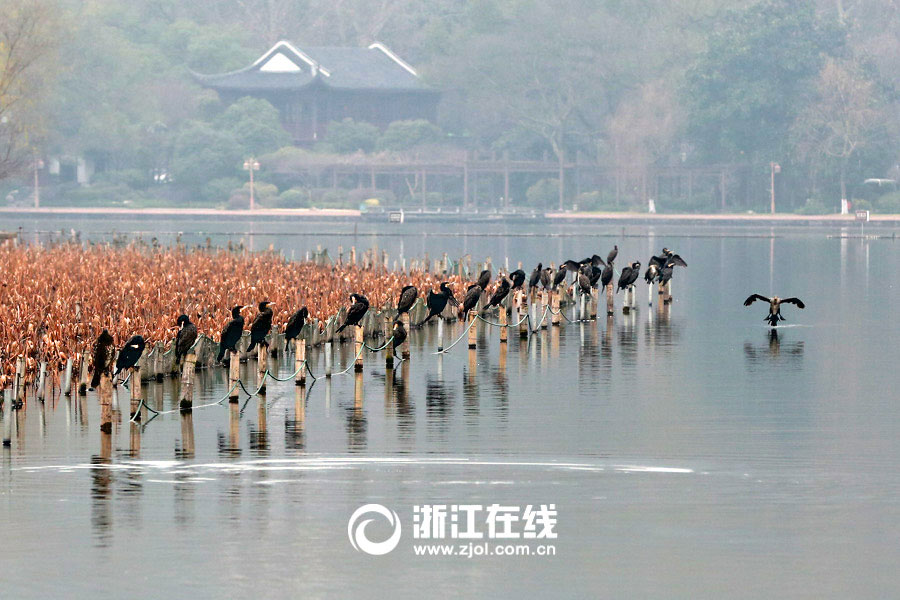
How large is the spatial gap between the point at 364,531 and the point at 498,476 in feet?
10.1

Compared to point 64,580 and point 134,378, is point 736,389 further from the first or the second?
point 64,580

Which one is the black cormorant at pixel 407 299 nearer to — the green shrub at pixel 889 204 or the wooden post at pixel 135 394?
the wooden post at pixel 135 394

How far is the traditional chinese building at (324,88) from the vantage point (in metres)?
123

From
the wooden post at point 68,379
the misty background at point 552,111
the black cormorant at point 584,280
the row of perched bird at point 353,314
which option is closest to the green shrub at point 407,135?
the misty background at point 552,111

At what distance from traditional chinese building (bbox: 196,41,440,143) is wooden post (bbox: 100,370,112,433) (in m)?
101

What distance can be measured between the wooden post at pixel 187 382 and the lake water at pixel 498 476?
14.6 inches

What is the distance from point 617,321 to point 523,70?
81.9m

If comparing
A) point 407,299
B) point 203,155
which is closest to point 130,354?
point 407,299

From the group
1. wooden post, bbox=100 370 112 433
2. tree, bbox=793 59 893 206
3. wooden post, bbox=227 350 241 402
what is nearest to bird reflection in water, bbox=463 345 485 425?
wooden post, bbox=227 350 241 402

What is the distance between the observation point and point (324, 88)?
404 feet

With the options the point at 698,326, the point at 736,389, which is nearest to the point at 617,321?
the point at 698,326

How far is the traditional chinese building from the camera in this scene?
12288 centimetres

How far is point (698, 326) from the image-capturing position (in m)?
39.4

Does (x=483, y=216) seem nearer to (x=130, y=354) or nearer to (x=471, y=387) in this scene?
(x=471, y=387)
